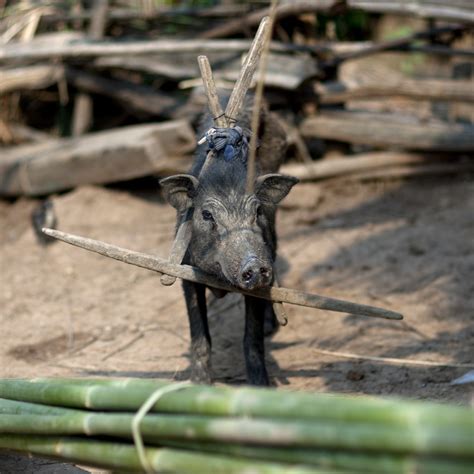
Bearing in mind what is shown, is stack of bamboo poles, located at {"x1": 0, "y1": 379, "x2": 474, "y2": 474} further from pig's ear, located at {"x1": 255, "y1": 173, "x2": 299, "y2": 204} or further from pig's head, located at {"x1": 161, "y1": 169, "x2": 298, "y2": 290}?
pig's ear, located at {"x1": 255, "y1": 173, "x2": 299, "y2": 204}

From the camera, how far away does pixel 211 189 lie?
514 centimetres

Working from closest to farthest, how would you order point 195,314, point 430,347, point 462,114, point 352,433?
point 352,433 < point 195,314 < point 430,347 < point 462,114

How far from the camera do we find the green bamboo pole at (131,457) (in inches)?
106

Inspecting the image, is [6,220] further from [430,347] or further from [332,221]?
[430,347]

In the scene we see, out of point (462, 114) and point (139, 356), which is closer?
point (139, 356)

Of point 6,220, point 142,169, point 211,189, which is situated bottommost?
point 6,220

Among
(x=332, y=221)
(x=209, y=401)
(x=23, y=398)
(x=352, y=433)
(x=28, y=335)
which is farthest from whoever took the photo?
(x=332, y=221)

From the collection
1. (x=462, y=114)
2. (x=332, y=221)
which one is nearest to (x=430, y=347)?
(x=332, y=221)

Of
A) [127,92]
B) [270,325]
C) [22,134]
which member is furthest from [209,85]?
[22,134]

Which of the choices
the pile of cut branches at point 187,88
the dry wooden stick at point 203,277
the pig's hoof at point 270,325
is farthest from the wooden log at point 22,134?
the dry wooden stick at point 203,277

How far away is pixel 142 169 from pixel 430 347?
4192 mm

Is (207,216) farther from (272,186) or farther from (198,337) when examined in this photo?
(198,337)

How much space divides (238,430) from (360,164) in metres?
7.16

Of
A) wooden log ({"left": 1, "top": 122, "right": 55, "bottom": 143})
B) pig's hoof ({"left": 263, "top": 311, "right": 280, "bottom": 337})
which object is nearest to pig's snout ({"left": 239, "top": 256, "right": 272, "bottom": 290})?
pig's hoof ({"left": 263, "top": 311, "right": 280, "bottom": 337})
